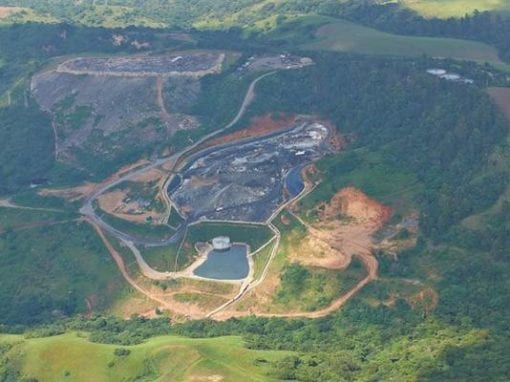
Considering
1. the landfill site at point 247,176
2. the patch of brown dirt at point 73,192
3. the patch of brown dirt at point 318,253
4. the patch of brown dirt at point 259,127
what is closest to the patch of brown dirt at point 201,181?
the landfill site at point 247,176

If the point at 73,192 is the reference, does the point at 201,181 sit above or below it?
above

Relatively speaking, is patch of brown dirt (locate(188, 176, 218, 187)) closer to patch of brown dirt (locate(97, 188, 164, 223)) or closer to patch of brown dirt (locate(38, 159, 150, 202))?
patch of brown dirt (locate(97, 188, 164, 223))

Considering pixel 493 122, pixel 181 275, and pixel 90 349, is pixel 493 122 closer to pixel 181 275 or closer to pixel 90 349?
pixel 181 275

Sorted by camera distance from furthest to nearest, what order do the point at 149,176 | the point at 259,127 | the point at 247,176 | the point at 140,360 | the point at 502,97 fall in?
the point at 259,127 → the point at 149,176 → the point at 247,176 → the point at 502,97 → the point at 140,360

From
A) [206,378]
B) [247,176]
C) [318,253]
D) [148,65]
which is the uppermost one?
[148,65]

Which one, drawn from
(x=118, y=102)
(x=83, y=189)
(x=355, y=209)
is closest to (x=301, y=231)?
(x=355, y=209)

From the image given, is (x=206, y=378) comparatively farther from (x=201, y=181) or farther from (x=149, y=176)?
(x=149, y=176)

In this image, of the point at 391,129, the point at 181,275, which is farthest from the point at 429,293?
the point at 391,129

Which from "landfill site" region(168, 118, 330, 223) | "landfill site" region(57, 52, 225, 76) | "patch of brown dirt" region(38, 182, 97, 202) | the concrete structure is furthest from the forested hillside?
"landfill site" region(57, 52, 225, 76)
